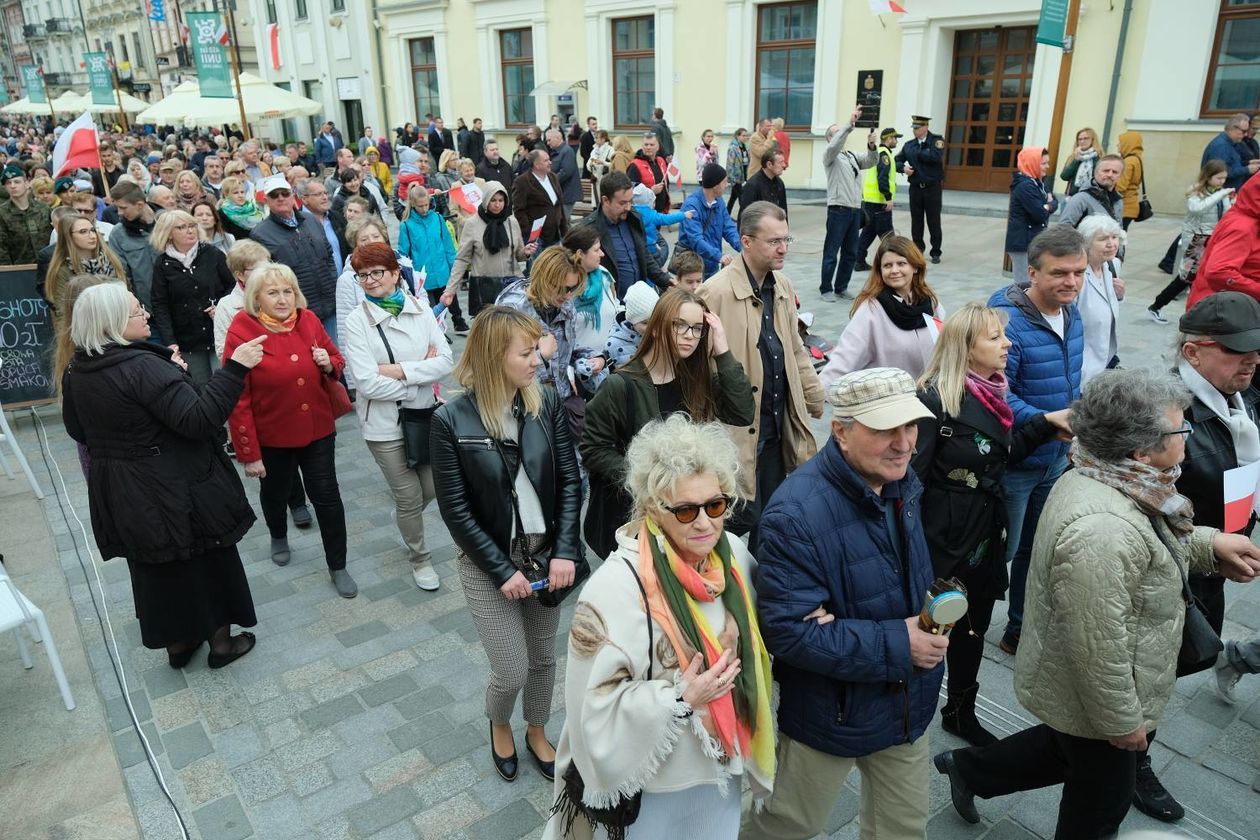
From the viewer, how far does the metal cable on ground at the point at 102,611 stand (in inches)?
136

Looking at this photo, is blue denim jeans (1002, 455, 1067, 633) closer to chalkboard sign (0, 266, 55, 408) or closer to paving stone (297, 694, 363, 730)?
paving stone (297, 694, 363, 730)

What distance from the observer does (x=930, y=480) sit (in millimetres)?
3266

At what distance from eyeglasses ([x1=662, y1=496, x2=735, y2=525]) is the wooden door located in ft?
54.6

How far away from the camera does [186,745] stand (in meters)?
3.65

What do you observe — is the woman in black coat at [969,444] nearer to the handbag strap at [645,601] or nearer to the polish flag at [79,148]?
the handbag strap at [645,601]

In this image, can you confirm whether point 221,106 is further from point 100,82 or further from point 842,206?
point 842,206

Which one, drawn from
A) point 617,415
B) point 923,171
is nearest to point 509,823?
point 617,415

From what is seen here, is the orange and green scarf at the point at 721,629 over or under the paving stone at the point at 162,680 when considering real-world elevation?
over

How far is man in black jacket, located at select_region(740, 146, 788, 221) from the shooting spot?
9344mm

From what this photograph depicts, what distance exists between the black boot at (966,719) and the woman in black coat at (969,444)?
0.15 meters

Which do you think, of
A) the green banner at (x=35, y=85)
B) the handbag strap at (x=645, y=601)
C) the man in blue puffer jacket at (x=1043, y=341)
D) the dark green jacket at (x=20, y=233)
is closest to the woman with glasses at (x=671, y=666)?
the handbag strap at (x=645, y=601)

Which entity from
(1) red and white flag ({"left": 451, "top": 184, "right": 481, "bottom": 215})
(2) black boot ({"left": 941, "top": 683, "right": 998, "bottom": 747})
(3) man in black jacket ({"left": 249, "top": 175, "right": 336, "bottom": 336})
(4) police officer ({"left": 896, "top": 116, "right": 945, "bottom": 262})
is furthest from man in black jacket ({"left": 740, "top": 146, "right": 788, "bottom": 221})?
(2) black boot ({"left": 941, "top": 683, "right": 998, "bottom": 747})

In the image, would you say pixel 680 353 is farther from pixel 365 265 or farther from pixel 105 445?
pixel 105 445

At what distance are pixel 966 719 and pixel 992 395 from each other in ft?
4.39
